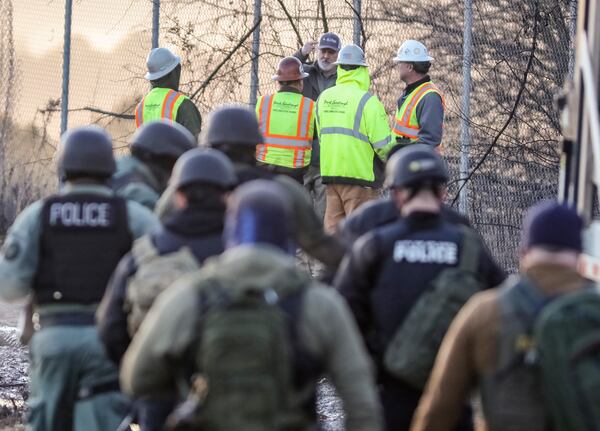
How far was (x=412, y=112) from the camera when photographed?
1267 cm

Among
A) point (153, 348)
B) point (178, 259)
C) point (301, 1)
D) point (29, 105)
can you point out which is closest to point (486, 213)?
point (301, 1)

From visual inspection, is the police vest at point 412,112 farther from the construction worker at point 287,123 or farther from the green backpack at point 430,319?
the green backpack at point 430,319

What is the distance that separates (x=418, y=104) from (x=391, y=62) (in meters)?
2.58

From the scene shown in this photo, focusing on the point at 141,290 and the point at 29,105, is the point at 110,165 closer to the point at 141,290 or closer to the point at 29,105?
the point at 141,290

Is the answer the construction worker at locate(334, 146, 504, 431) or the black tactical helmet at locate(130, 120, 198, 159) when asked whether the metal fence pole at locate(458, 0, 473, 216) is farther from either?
the construction worker at locate(334, 146, 504, 431)

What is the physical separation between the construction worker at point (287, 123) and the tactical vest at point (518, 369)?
27.2 ft

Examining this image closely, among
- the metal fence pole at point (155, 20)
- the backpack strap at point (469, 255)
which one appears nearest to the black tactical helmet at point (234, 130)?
the backpack strap at point (469, 255)

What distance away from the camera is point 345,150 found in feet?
42.7

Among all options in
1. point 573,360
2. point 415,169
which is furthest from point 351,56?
point 573,360

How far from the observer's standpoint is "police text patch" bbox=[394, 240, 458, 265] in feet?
20.9

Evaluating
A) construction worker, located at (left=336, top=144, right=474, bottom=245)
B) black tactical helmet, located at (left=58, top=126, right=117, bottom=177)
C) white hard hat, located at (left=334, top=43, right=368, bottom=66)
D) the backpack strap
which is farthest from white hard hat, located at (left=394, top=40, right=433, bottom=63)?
the backpack strap

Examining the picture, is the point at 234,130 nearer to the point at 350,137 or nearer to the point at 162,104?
the point at 162,104

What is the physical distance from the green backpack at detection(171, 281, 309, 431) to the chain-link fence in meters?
9.83

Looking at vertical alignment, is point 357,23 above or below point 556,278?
above
